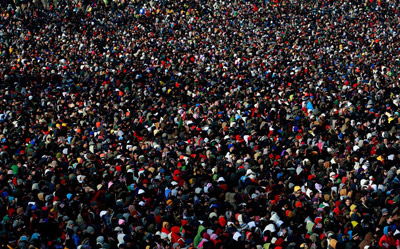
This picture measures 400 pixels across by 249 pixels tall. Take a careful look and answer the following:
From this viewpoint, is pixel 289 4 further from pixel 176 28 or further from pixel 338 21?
pixel 176 28

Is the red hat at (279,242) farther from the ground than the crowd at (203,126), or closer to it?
closer to it

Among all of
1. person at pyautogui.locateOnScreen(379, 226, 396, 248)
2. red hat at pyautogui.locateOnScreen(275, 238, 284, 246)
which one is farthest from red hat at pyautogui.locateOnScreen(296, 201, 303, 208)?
person at pyautogui.locateOnScreen(379, 226, 396, 248)

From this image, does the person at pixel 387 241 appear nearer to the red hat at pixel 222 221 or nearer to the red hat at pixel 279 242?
the red hat at pixel 279 242

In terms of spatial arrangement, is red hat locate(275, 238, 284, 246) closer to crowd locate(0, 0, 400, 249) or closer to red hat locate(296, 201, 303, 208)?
crowd locate(0, 0, 400, 249)

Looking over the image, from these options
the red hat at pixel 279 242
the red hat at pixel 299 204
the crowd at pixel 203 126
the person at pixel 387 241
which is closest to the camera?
the person at pixel 387 241

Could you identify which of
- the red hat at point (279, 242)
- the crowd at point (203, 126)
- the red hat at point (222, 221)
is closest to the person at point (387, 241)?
the crowd at point (203, 126)

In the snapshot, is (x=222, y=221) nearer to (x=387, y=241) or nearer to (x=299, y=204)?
(x=299, y=204)

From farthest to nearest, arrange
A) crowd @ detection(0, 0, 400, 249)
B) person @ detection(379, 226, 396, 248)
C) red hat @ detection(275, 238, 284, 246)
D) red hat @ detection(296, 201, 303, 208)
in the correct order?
red hat @ detection(296, 201, 303, 208) < crowd @ detection(0, 0, 400, 249) < red hat @ detection(275, 238, 284, 246) < person @ detection(379, 226, 396, 248)

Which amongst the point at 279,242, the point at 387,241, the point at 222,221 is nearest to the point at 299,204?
the point at 279,242
